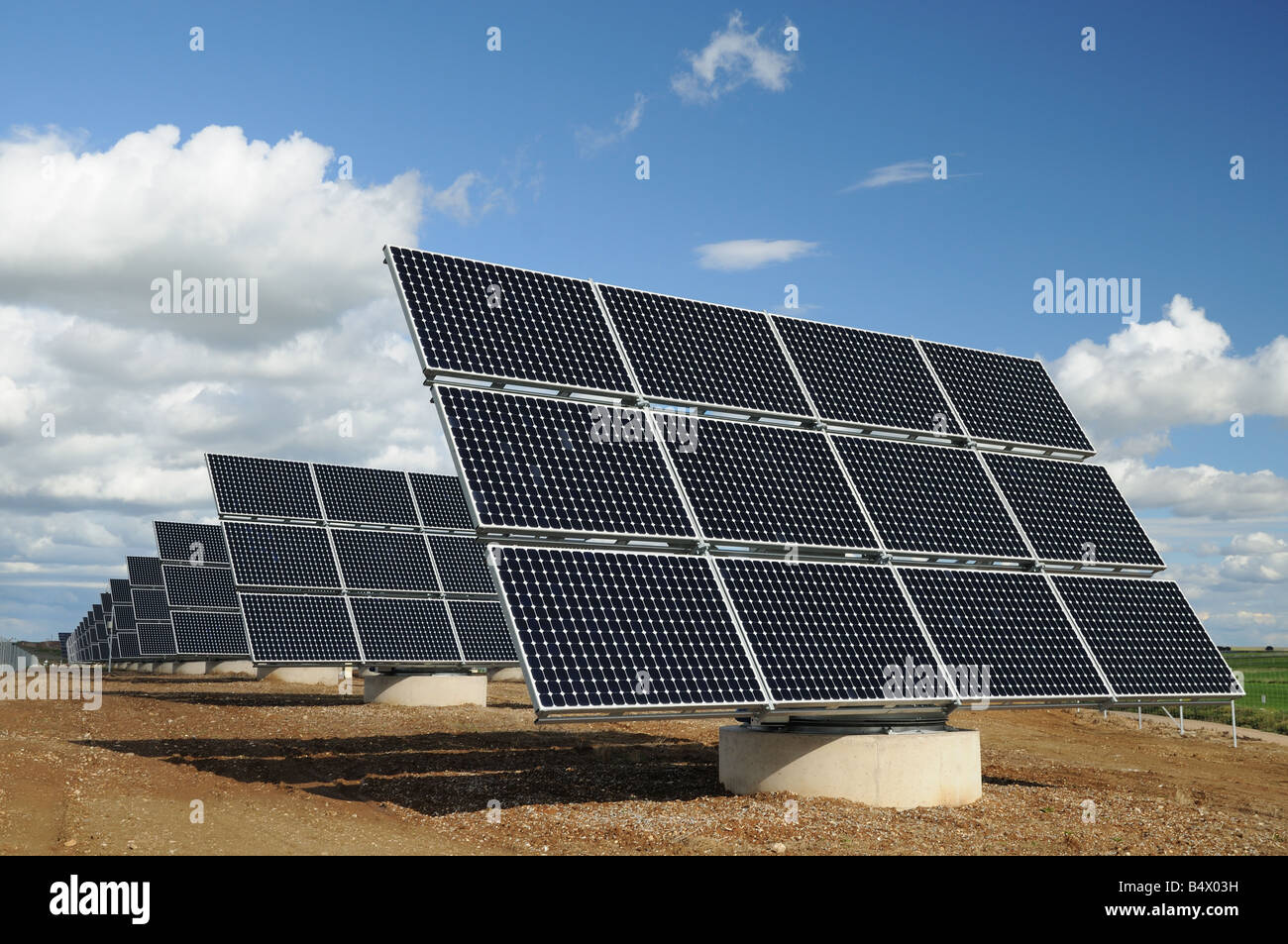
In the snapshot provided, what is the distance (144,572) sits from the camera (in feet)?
263

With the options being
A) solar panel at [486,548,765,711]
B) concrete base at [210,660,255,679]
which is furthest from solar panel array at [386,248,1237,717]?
concrete base at [210,660,255,679]

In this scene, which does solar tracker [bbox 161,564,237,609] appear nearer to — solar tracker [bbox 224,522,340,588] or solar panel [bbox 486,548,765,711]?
solar tracker [bbox 224,522,340,588]

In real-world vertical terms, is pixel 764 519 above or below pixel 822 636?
above

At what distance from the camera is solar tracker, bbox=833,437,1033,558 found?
21.2 m

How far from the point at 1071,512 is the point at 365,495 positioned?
28.0 meters

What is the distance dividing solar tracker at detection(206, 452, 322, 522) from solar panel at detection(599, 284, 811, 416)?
23.3 meters

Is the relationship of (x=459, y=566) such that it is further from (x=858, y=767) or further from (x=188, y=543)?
(x=188, y=543)

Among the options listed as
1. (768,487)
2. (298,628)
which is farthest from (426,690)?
(768,487)

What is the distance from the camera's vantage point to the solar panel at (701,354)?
20.9 meters

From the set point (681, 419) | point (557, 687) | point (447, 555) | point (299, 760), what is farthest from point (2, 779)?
point (447, 555)

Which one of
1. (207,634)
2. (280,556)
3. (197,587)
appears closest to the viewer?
(280,556)

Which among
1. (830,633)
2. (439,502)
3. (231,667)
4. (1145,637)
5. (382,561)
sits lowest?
(1145,637)

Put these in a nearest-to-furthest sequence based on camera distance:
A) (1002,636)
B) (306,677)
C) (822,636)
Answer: (822,636), (1002,636), (306,677)

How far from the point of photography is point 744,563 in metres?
18.8
